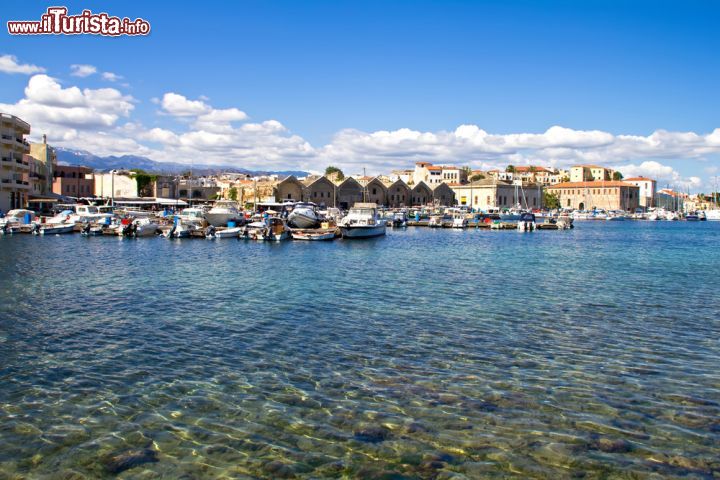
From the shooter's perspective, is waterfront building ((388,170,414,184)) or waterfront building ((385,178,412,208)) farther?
waterfront building ((388,170,414,184))

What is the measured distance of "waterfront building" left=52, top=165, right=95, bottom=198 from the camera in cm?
9956

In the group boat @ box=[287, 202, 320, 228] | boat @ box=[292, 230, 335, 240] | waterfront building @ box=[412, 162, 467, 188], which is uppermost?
waterfront building @ box=[412, 162, 467, 188]

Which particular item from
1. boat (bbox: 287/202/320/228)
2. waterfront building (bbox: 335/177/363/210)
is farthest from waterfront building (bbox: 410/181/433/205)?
boat (bbox: 287/202/320/228)

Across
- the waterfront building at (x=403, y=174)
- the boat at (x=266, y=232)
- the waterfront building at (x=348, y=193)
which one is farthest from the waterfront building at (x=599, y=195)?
the boat at (x=266, y=232)

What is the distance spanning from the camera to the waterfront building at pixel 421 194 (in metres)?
136

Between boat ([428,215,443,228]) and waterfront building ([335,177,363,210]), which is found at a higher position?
waterfront building ([335,177,363,210])

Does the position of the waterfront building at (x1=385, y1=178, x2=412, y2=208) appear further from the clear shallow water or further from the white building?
the clear shallow water

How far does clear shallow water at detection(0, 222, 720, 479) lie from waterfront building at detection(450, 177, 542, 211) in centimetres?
13157

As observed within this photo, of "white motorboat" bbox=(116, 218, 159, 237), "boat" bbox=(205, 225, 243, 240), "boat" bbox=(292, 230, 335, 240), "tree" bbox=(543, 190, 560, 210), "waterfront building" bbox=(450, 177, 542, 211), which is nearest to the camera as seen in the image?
"boat" bbox=(292, 230, 335, 240)

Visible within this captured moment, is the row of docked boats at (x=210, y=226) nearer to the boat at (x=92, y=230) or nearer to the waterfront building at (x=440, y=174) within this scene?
the boat at (x=92, y=230)

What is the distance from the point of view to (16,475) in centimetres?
697

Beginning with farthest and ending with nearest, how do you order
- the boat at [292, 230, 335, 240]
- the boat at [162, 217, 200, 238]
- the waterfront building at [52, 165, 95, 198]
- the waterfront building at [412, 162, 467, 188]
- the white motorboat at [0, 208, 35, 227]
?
1. the waterfront building at [412, 162, 467, 188]
2. the waterfront building at [52, 165, 95, 198]
3. the white motorboat at [0, 208, 35, 227]
4. the boat at [162, 217, 200, 238]
5. the boat at [292, 230, 335, 240]

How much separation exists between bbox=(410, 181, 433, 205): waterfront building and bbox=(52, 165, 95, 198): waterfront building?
6764 cm

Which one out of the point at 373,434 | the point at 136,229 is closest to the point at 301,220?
the point at 136,229
